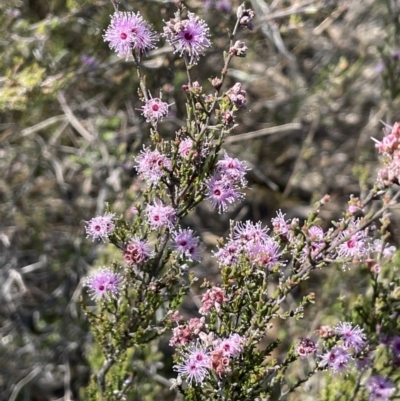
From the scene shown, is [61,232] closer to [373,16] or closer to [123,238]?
[123,238]

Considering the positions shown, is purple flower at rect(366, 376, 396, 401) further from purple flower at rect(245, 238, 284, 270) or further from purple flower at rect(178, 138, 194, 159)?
purple flower at rect(178, 138, 194, 159)

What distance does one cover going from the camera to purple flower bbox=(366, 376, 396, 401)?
235 cm

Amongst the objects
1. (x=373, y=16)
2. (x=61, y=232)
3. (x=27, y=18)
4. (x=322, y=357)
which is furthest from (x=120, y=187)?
(x=373, y=16)

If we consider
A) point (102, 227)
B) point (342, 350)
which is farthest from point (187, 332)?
point (342, 350)

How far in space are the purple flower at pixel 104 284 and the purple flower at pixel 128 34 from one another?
792mm

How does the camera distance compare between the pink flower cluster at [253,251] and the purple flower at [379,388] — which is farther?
the purple flower at [379,388]

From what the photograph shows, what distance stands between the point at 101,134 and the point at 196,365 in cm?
316

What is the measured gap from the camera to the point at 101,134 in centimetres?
467

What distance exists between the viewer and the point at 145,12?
170 inches

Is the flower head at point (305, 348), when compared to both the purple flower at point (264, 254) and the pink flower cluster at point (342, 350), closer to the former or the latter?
the pink flower cluster at point (342, 350)

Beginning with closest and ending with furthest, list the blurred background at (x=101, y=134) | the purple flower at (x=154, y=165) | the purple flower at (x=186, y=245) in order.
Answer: the purple flower at (x=154, y=165), the purple flower at (x=186, y=245), the blurred background at (x=101, y=134)

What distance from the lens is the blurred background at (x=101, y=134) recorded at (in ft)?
12.6

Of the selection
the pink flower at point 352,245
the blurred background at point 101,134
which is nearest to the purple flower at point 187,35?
the pink flower at point 352,245

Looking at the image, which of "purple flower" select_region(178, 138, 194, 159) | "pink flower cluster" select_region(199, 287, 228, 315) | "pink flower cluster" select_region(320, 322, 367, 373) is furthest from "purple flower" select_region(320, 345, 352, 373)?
"purple flower" select_region(178, 138, 194, 159)
